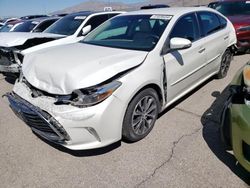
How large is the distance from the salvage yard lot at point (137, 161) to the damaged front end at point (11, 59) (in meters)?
2.09

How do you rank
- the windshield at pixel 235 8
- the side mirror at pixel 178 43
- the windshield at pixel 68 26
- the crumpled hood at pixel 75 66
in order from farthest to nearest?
the windshield at pixel 235 8, the windshield at pixel 68 26, the side mirror at pixel 178 43, the crumpled hood at pixel 75 66

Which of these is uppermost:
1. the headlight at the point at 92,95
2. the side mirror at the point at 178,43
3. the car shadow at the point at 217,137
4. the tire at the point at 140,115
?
the side mirror at the point at 178,43

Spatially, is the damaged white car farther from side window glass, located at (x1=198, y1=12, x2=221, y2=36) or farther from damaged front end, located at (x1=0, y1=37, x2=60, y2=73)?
damaged front end, located at (x1=0, y1=37, x2=60, y2=73)

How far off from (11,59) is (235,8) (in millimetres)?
6952

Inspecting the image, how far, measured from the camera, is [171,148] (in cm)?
327

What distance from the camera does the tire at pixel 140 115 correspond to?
124 inches

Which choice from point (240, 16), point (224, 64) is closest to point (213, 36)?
point (224, 64)

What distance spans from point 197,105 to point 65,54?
7.68ft

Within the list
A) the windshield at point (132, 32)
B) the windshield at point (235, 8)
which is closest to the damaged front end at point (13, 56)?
the windshield at point (132, 32)

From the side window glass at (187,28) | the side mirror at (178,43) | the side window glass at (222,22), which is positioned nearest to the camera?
the side mirror at (178,43)

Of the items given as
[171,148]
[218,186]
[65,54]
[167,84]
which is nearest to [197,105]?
[167,84]

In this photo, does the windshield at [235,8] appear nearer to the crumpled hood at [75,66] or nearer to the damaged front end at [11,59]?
the crumpled hood at [75,66]

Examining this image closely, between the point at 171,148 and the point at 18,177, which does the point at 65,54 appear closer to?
the point at 18,177

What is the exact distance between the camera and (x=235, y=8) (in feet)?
27.9
